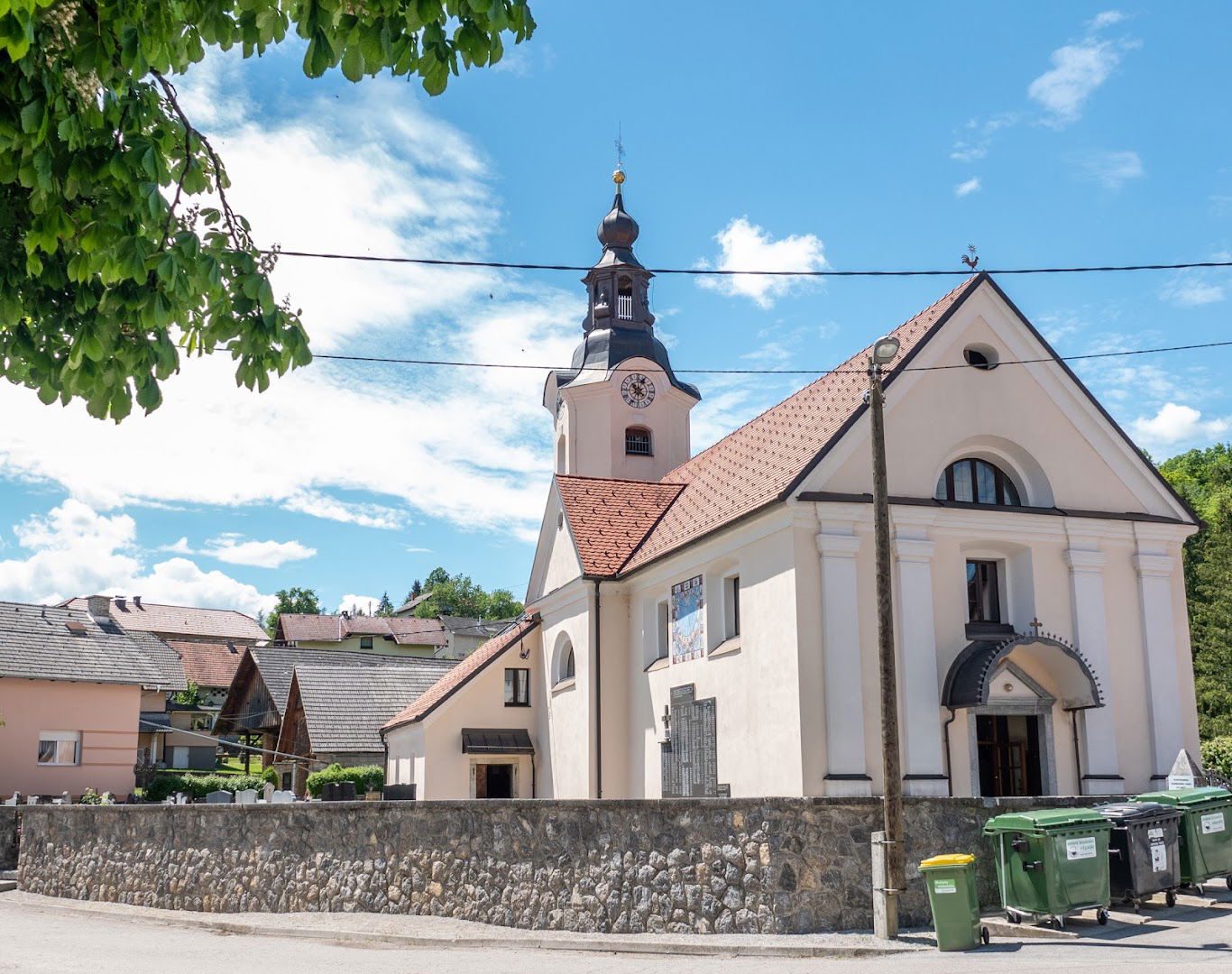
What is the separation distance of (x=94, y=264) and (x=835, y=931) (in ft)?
40.1

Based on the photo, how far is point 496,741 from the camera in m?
30.0

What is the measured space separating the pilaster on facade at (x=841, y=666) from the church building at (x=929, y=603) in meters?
0.04

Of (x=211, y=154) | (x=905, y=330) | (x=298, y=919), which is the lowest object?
(x=298, y=919)

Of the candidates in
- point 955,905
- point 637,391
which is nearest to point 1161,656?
point 955,905

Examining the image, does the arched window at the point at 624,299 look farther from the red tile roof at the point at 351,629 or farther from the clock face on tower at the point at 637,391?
the red tile roof at the point at 351,629

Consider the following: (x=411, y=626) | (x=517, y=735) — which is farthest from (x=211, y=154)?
(x=411, y=626)

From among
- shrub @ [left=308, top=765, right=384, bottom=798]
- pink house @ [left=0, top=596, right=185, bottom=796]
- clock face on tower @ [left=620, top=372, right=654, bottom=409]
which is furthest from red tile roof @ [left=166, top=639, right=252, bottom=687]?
clock face on tower @ [left=620, top=372, right=654, bottom=409]

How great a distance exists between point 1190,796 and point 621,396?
2307cm

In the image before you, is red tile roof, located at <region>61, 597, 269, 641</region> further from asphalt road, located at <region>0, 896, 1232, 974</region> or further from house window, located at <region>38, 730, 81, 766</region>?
asphalt road, located at <region>0, 896, 1232, 974</region>

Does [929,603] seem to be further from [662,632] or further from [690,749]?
[662,632]

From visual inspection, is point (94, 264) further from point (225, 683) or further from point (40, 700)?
point (225, 683)

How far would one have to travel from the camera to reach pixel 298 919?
1827 cm

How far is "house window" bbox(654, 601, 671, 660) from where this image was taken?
2531 cm

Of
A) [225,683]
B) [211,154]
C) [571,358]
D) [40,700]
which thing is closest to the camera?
[211,154]
